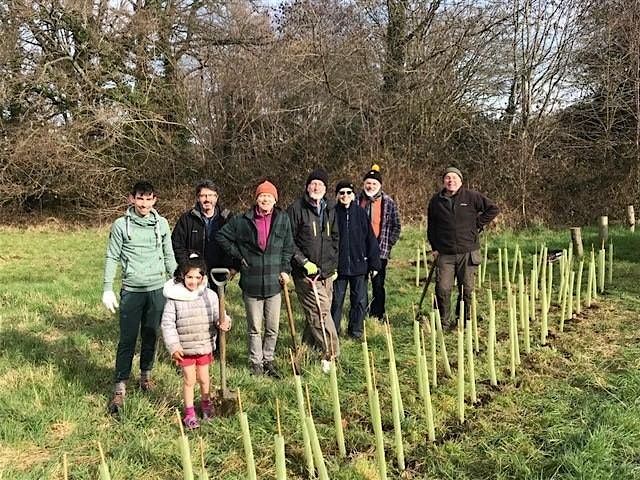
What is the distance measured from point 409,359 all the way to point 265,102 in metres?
11.8

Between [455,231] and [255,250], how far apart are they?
199 cm

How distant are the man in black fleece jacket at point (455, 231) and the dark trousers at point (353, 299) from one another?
28.7 inches

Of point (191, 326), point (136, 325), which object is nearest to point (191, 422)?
point (191, 326)

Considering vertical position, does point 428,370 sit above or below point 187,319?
below

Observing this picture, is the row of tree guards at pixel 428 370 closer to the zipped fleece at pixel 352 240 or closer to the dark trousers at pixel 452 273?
the dark trousers at pixel 452 273

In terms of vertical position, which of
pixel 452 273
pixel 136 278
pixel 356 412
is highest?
pixel 136 278

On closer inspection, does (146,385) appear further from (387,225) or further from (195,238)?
(387,225)

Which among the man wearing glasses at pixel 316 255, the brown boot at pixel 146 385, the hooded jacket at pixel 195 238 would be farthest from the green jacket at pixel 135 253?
the man wearing glasses at pixel 316 255

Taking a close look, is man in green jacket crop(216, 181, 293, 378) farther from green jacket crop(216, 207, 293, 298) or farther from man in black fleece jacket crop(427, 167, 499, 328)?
man in black fleece jacket crop(427, 167, 499, 328)

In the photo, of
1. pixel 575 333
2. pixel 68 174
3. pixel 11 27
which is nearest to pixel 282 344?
pixel 575 333

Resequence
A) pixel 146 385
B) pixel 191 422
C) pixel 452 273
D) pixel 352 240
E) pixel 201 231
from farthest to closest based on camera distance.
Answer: pixel 452 273, pixel 352 240, pixel 201 231, pixel 146 385, pixel 191 422

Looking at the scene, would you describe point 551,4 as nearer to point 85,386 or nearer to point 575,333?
point 575,333

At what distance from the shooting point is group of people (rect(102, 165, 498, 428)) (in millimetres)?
3664

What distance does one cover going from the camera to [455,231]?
5.25 metres
